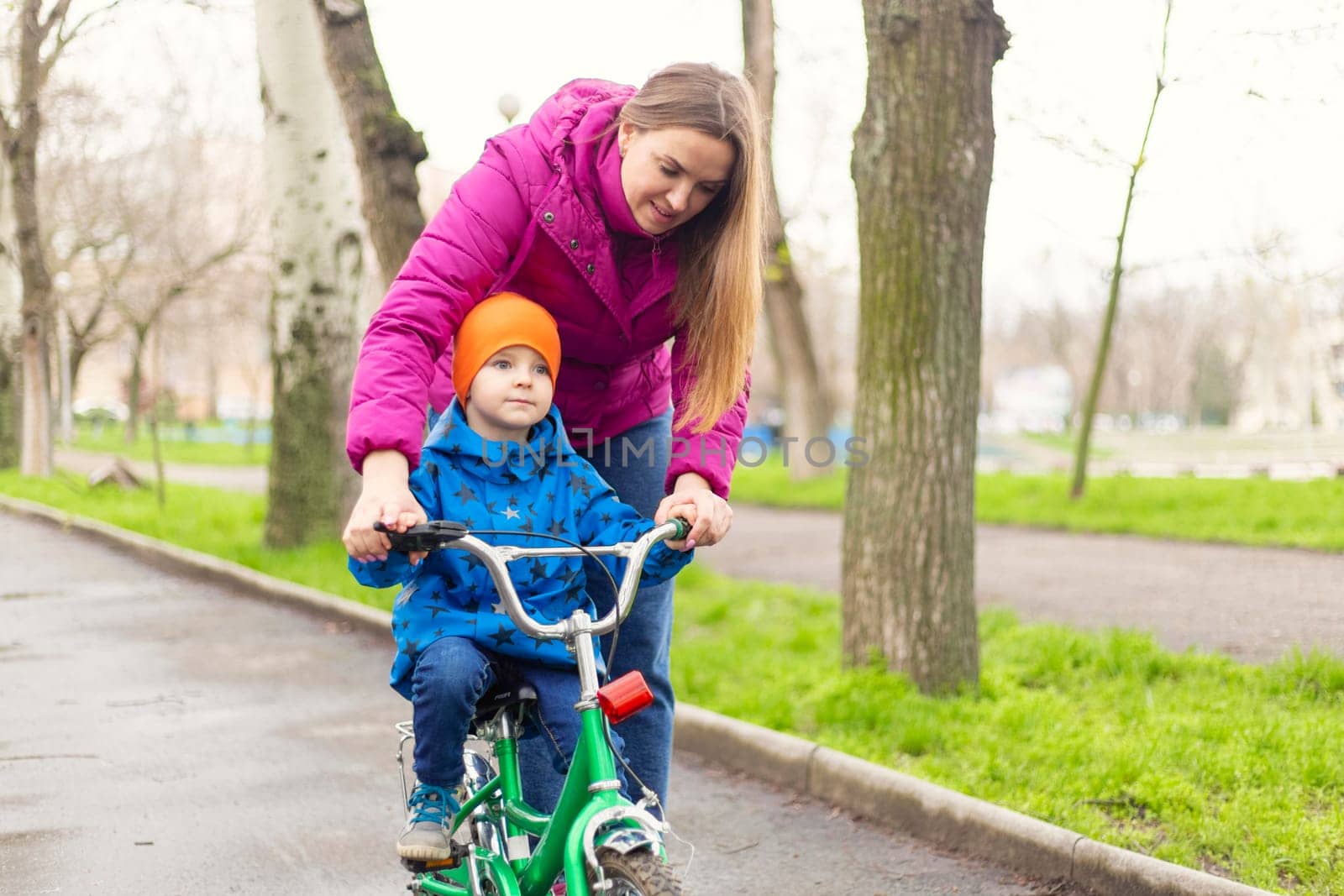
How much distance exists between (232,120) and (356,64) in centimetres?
1859

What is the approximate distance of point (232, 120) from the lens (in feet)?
82.4

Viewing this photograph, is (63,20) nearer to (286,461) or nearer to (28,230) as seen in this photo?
(28,230)

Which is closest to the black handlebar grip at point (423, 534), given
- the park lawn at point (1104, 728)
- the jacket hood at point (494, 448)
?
the jacket hood at point (494, 448)

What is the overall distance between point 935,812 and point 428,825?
78.9 inches

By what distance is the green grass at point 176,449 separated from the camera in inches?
1118

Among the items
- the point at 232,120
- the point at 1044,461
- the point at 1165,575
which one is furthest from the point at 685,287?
the point at 1044,461

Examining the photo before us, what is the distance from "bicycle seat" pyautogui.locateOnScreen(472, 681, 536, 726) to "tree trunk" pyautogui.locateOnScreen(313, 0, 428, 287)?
5.78 m

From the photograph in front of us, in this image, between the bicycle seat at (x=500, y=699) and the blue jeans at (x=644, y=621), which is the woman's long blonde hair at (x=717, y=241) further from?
the bicycle seat at (x=500, y=699)

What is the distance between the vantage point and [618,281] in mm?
2672

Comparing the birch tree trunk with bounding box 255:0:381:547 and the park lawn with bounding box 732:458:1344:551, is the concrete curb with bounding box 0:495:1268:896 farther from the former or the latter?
the park lawn with bounding box 732:458:1344:551

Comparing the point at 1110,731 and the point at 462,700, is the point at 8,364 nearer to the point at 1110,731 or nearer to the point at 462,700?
the point at 1110,731

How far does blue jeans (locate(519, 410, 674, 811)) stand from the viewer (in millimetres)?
→ 2895

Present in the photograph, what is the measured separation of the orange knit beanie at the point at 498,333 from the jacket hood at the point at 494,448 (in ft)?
0.23

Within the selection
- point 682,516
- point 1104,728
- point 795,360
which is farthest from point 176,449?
point 682,516
